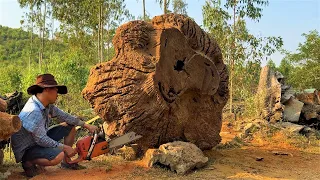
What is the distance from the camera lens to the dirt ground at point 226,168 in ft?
14.8

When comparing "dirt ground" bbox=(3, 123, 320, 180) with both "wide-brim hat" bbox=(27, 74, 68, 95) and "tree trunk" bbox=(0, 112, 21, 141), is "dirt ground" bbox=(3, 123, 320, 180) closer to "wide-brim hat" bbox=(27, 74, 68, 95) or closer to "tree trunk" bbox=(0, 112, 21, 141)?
"tree trunk" bbox=(0, 112, 21, 141)

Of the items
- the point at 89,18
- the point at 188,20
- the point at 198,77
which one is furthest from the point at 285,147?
the point at 89,18

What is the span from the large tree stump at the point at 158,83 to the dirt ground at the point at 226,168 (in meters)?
0.47

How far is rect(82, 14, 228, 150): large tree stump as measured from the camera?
4848mm

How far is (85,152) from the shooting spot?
434cm

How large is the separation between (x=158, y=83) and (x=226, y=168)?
5.34ft

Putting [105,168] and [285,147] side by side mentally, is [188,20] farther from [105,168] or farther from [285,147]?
[285,147]

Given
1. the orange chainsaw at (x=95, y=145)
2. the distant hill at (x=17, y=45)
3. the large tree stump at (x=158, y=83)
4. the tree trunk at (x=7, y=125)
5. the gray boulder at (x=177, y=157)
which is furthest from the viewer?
the distant hill at (x=17, y=45)

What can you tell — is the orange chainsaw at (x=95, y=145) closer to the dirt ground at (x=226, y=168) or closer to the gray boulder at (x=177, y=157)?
the dirt ground at (x=226, y=168)

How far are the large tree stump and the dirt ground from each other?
1.55 feet

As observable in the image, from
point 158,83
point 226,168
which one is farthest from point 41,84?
point 226,168

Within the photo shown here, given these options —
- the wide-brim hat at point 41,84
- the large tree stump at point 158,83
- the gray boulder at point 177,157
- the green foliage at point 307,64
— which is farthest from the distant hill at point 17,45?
the gray boulder at point 177,157

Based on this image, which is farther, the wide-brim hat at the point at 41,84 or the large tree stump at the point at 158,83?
the large tree stump at the point at 158,83

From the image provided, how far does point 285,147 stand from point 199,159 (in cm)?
387
